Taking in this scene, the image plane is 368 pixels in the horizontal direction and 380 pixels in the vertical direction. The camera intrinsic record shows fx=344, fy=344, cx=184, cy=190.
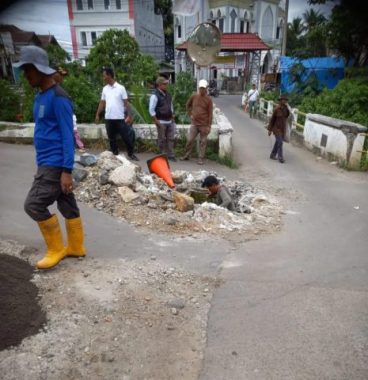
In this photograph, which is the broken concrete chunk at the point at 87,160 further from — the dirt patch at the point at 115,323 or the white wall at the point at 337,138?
the white wall at the point at 337,138

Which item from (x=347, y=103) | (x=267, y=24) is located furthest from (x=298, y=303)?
(x=267, y=24)

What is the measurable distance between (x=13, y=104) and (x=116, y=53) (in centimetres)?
689

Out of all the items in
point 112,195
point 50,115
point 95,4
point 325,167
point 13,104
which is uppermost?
point 95,4

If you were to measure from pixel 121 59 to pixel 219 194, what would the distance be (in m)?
10.7

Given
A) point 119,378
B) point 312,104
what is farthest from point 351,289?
point 312,104

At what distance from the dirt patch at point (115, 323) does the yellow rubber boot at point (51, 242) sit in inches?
3.4

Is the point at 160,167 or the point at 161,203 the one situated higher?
the point at 160,167

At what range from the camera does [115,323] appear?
2.65 metres

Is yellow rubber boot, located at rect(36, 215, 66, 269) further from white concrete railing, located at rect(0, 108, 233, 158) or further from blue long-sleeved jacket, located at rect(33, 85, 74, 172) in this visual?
white concrete railing, located at rect(0, 108, 233, 158)

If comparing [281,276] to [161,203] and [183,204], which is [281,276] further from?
[161,203]

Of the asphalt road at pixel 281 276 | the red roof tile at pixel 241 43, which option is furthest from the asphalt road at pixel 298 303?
the red roof tile at pixel 241 43

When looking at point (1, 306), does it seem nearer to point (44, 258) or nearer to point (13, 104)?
point (44, 258)

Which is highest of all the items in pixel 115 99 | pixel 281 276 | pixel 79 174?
pixel 115 99

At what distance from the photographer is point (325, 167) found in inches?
319
